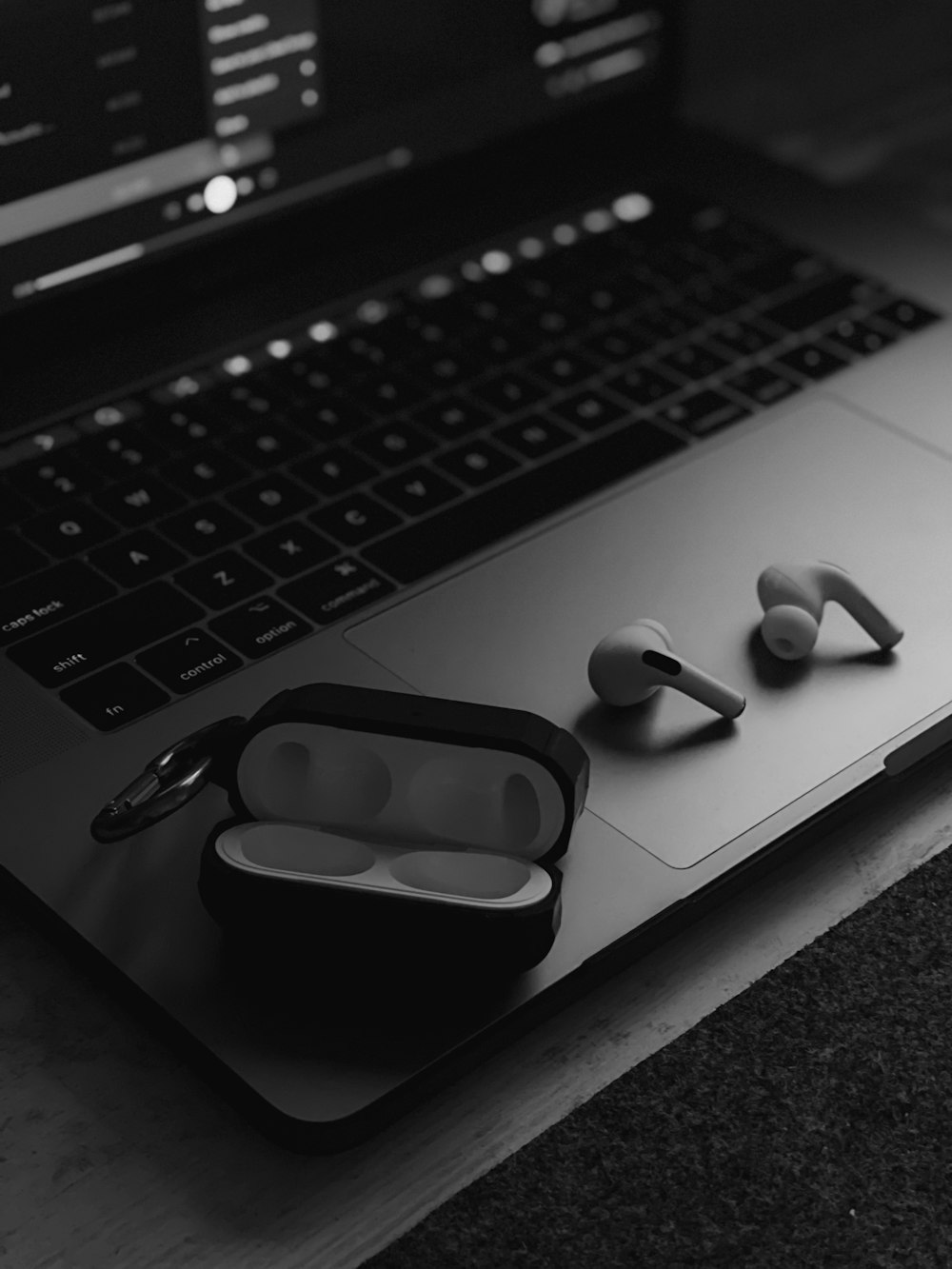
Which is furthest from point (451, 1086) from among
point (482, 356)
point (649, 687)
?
point (482, 356)

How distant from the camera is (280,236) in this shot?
81 centimetres

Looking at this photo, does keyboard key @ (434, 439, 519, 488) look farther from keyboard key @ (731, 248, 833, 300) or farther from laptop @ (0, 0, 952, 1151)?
keyboard key @ (731, 248, 833, 300)

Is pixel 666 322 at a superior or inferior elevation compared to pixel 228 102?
inferior

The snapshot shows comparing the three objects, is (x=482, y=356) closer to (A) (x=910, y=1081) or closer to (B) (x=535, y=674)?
(B) (x=535, y=674)

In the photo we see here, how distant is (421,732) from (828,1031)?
153mm

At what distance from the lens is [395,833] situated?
479mm

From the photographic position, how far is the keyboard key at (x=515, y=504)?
65cm

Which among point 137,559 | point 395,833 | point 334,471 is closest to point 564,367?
point 334,471

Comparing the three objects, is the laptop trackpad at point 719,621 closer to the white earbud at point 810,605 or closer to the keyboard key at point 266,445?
the white earbud at point 810,605

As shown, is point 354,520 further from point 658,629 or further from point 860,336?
point 860,336

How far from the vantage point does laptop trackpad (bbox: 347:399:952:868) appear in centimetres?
54

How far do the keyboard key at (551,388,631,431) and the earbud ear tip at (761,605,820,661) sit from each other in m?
0.18

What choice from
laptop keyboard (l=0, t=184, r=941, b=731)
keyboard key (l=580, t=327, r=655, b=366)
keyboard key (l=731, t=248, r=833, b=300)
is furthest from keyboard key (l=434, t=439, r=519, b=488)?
keyboard key (l=731, t=248, r=833, b=300)

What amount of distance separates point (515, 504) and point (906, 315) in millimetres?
268
